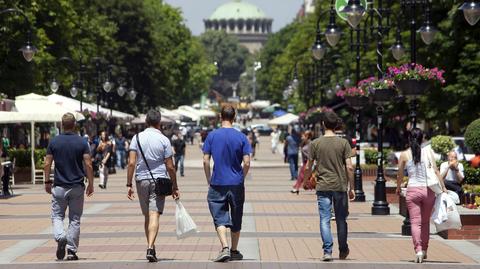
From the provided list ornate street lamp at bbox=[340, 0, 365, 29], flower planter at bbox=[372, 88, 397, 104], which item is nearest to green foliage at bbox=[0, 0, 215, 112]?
flower planter at bbox=[372, 88, 397, 104]

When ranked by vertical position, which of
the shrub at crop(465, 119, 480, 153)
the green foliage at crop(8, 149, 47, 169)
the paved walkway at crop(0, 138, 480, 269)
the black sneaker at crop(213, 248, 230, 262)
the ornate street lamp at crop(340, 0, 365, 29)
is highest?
the ornate street lamp at crop(340, 0, 365, 29)

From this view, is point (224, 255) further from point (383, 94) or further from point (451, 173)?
point (383, 94)

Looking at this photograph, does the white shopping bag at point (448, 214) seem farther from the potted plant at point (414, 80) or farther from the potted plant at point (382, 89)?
the potted plant at point (382, 89)

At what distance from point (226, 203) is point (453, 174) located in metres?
7.60

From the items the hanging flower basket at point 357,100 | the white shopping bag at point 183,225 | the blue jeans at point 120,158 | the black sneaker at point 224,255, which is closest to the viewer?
the black sneaker at point 224,255

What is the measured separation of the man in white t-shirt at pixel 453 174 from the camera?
830 inches

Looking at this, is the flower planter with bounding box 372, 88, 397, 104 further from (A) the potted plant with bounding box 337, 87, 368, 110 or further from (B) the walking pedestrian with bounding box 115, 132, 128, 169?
(B) the walking pedestrian with bounding box 115, 132, 128, 169

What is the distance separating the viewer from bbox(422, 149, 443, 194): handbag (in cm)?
1562

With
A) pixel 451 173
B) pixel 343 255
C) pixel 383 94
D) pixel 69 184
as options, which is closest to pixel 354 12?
pixel 383 94

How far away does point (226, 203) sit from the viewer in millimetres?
15109

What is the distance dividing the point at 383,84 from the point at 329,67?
50958 mm

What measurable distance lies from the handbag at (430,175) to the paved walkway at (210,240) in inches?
32.7

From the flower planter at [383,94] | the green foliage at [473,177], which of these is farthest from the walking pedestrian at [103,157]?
the green foliage at [473,177]

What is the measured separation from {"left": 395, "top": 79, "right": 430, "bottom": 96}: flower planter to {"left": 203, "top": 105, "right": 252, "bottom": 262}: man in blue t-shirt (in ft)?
17.5
